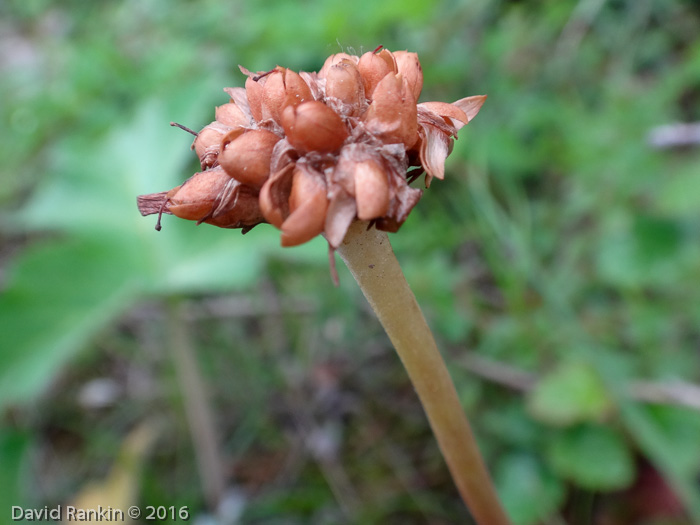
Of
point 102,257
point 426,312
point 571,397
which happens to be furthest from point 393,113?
point 102,257

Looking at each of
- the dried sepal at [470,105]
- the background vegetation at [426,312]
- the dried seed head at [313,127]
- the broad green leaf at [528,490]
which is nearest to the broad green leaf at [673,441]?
the background vegetation at [426,312]

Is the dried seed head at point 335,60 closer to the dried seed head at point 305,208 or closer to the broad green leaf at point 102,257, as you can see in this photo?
the dried seed head at point 305,208

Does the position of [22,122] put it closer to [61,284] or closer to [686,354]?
[61,284]

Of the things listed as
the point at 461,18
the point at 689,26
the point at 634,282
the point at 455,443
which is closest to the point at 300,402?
the point at 634,282

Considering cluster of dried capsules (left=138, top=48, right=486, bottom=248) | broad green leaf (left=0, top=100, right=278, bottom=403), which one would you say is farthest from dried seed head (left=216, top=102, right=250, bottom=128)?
broad green leaf (left=0, top=100, right=278, bottom=403)

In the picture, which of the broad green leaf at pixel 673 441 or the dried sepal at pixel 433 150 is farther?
the broad green leaf at pixel 673 441

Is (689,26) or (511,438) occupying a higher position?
(689,26)
